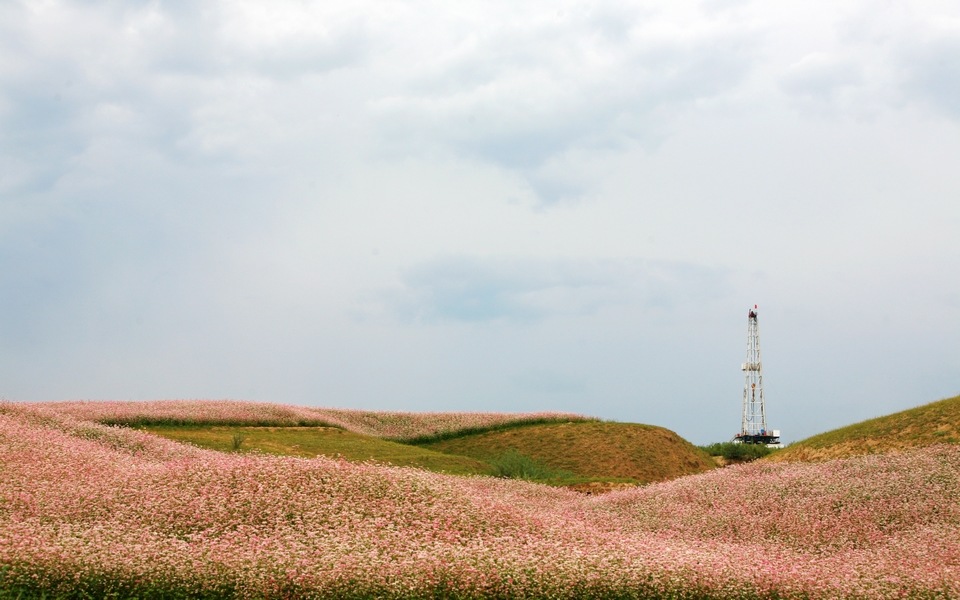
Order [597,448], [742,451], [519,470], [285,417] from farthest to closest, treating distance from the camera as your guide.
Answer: [742,451] < [285,417] < [597,448] < [519,470]

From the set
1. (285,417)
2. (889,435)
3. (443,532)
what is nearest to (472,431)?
(285,417)

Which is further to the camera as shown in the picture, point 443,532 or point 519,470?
point 519,470

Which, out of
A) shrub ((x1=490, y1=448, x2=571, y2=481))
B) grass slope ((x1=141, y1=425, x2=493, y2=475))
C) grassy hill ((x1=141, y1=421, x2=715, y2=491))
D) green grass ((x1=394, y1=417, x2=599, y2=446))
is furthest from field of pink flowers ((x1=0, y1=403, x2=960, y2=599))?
green grass ((x1=394, y1=417, x2=599, y2=446))

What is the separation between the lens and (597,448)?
38.9m

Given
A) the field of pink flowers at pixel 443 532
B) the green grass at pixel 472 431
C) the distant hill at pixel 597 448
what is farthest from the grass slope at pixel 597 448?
the field of pink flowers at pixel 443 532

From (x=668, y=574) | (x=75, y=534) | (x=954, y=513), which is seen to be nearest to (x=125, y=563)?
(x=75, y=534)

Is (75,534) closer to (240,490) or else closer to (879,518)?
(240,490)

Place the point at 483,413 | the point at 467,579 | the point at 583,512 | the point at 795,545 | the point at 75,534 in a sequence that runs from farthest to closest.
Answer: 1. the point at 483,413
2. the point at 583,512
3. the point at 795,545
4. the point at 75,534
5. the point at 467,579

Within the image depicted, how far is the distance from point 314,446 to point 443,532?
18.6m

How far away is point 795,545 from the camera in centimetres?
1752

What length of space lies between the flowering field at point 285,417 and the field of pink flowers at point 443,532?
41.7ft

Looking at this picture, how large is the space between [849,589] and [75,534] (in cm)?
1255

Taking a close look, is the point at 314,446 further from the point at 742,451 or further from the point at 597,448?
the point at 742,451

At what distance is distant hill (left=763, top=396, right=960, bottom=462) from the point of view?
25734 mm
